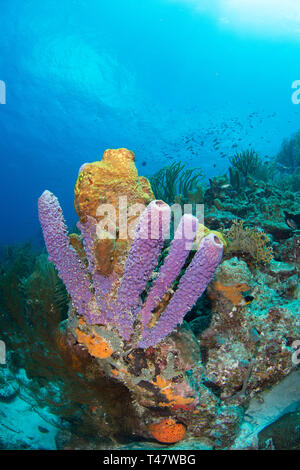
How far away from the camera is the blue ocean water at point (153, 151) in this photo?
7.81ft

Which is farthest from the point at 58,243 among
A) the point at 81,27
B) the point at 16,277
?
the point at 81,27

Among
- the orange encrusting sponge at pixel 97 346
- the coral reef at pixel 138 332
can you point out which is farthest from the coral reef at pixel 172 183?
the orange encrusting sponge at pixel 97 346

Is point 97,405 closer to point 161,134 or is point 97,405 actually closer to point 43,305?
point 43,305

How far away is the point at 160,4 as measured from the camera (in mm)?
34156

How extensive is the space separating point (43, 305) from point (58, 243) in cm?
90

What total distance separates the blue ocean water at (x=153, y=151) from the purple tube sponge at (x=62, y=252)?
0.34m

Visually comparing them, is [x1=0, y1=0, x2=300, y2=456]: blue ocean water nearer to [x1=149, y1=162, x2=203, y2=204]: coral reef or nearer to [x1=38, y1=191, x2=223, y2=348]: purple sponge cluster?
[x1=38, y1=191, x2=223, y2=348]: purple sponge cluster

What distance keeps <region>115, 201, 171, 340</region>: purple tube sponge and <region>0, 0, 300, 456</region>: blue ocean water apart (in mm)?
264

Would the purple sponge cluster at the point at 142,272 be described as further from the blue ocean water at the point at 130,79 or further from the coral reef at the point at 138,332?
the blue ocean water at the point at 130,79

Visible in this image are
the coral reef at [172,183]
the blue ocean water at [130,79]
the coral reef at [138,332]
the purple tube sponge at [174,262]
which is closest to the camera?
the purple tube sponge at [174,262]

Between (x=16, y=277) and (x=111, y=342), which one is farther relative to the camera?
(x=16, y=277)

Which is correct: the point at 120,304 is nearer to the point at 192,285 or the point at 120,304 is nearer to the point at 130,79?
the point at 192,285

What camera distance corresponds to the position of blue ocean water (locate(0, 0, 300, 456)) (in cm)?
238

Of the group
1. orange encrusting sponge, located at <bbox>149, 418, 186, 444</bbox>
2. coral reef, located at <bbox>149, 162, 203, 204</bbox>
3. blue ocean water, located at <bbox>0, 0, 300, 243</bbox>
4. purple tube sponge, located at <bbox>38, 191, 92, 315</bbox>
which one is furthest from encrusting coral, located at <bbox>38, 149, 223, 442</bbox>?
blue ocean water, located at <bbox>0, 0, 300, 243</bbox>
